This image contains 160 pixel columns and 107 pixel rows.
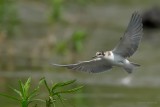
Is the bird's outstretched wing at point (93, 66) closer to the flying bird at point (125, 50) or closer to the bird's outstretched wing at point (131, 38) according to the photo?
the flying bird at point (125, 50)

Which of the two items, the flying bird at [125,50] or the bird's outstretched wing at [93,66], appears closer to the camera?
the flying bird at [125,50]

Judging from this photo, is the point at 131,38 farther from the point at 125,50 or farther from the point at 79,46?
the point at 79,46

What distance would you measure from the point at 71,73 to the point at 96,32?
3.22m

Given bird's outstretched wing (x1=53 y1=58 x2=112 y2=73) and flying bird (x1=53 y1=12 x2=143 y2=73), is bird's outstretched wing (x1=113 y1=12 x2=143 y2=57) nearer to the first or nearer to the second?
flying bird (x1=53 y1=12 x2=143 y2=73)

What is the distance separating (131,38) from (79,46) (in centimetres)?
591

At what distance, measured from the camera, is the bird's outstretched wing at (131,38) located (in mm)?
8523

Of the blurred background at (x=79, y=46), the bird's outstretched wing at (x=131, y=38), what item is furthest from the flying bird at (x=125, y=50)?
the blurred background at (x=79, y=46)

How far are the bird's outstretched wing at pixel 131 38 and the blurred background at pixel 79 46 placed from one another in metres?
1.54

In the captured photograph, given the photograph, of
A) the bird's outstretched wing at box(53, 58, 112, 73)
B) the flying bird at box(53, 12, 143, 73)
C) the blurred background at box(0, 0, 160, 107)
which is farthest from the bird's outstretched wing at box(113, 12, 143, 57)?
the blurred background at box(0, 0, 160, 107)

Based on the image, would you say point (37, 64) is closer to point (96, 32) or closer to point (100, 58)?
point (96, 32)

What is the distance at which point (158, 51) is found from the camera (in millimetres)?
15211

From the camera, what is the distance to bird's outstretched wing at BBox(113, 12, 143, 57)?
8523mm

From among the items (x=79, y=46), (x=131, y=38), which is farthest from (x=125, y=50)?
(x=79, y=46)

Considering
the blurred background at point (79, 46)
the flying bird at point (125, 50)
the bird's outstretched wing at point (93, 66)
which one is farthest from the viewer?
the blurred background at point (79, 46)
